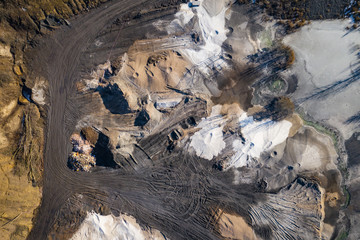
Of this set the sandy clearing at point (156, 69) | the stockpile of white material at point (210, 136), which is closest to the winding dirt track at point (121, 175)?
the stockpile of white material at point (210, 136)

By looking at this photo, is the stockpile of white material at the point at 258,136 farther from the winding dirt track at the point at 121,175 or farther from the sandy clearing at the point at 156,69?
the sandy clearing at the point at 156,69

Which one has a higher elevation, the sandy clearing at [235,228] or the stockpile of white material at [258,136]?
the stockpile of white material at [258,136]

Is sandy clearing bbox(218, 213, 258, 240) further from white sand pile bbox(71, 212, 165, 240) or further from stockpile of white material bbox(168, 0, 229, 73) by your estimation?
stockpile of white material bbox(168, 0, 229, 73)

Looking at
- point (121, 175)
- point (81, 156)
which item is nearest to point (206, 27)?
point (121, 175)

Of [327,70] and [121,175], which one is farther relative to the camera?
[121,175]

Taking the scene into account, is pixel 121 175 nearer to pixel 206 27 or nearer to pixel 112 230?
pixel 112 230

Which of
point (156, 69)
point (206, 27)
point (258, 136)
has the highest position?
point (206, 27)
